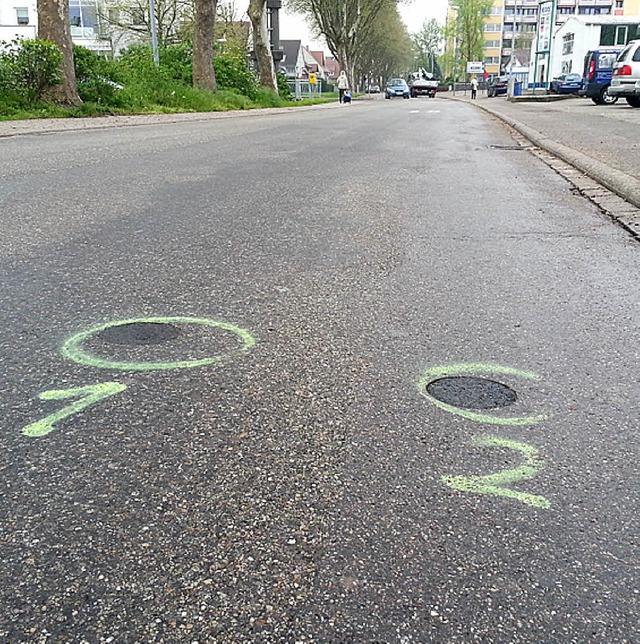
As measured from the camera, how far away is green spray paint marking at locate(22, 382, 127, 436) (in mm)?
2191

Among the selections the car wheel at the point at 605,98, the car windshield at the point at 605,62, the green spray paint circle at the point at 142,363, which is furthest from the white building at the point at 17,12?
the green spray paint circle at the point at 142,363

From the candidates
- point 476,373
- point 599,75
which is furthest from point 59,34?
→ point 599,75

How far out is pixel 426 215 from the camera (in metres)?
5.73

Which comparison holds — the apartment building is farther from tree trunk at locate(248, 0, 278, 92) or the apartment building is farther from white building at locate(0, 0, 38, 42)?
tree trunk at locate(248, 0, 278, 92)

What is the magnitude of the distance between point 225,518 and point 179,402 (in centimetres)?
69

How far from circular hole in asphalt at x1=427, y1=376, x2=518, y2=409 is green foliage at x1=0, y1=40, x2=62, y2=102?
55.5 feet

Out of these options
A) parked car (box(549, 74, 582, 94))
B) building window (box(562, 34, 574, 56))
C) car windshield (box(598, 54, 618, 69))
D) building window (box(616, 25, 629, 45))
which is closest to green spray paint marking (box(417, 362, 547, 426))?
car windshield (box(598, 54, 618, 69))

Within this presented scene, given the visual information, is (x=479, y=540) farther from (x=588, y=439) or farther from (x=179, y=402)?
(x=179, y=402)

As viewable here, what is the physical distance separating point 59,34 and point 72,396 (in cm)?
1763

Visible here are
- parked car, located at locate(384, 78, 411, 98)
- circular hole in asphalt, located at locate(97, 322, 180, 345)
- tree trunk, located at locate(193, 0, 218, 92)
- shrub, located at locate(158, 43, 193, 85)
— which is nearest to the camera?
circular hole in asphalt, located at locate(97, 322, 180, 345)

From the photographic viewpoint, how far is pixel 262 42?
1273 inches

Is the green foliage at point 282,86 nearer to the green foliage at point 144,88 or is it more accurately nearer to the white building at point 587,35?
the green foliage at point 144,88

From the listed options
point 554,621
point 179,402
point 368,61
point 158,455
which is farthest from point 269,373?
point 368,61

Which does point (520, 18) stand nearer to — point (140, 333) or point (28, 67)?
point (28, 67)
